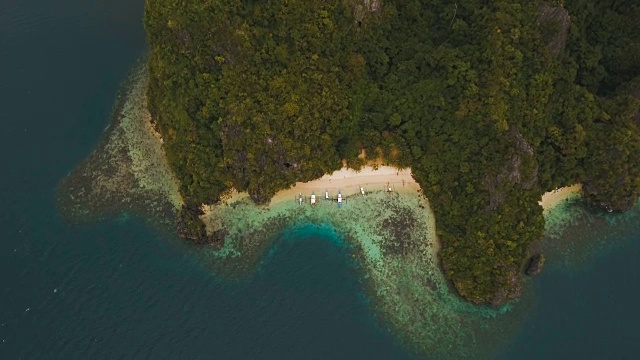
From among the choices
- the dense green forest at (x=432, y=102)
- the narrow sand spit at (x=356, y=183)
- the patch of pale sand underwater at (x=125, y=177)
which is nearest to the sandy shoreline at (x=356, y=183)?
the narrow sand spit at (x=356, y=183)

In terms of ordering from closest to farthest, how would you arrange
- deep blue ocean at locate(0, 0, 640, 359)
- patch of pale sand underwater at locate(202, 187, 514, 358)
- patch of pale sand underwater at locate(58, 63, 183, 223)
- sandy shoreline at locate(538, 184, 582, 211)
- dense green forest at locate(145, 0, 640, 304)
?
deep blue ocean at locate(0, 0, 640, 359), patch of pale sand underwater at locate(202, 187, 514, 358), dense green forest at locate(145, 0, 640, 304), patch of pale sand underwater at locate(58, 63, 183, 223), sandy shoreline at locate(538, 184, 582, 211)

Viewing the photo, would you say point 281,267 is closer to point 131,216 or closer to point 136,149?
point 131,216

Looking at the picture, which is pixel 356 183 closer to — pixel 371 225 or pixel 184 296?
pixel 371 225

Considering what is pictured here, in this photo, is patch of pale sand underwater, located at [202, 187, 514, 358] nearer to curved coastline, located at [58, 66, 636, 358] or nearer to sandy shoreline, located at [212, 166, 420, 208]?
curved coastline, located at [58, 66, 636, 358]

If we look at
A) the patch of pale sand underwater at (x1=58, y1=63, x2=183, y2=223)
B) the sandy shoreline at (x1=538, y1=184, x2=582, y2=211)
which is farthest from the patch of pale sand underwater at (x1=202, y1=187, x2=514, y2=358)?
the sandy shoreline at (x1=538, y1=184, x2=582, y2=211)

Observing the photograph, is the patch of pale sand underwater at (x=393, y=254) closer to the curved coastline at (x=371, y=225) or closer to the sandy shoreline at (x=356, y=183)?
Result: the curved coastline at (x=371, y=225)

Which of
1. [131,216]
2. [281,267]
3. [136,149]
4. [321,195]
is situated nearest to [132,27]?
[136,149]
